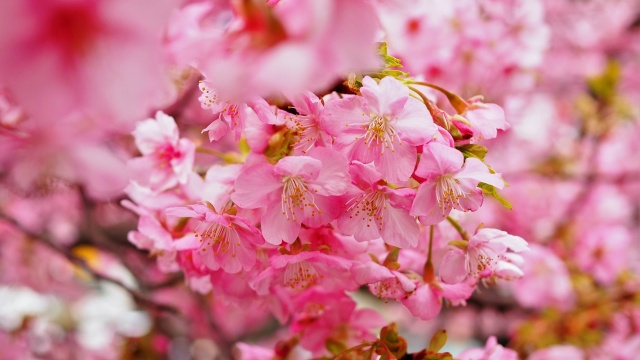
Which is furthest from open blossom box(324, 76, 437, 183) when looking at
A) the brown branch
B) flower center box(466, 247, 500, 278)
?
the brown branch

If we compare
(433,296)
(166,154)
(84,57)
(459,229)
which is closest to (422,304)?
(433,296)

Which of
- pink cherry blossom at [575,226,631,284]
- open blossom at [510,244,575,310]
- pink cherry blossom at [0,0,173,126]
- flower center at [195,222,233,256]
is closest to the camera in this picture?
pink cherry blossom at [0,0,173,126]

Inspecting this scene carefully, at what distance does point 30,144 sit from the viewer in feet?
1.52

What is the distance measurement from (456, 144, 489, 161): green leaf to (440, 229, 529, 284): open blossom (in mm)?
117

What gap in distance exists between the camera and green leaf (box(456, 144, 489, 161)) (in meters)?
0.81

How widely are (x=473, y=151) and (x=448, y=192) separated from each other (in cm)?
8

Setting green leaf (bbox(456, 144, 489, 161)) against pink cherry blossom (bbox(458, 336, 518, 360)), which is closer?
green leaf (bbox(456, 144, 489, 161))

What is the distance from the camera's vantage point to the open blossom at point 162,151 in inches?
37.1

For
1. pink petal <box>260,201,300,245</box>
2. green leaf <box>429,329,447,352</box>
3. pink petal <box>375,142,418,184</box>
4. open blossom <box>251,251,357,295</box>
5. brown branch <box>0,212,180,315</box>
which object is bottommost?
brown branch <box>0,212,180,315</box>

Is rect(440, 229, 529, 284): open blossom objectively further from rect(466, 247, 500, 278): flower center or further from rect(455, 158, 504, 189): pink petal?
rect(455, 158, 504, 189): pink petal

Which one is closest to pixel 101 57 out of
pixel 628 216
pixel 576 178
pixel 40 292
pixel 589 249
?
pixel 589 249

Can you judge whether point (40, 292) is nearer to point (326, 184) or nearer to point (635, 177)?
point (326, 184)

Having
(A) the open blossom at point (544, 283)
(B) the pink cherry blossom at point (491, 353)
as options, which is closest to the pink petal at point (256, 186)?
(B) the pink cherry blossom at point (491, 353)

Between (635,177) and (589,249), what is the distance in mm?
1106
